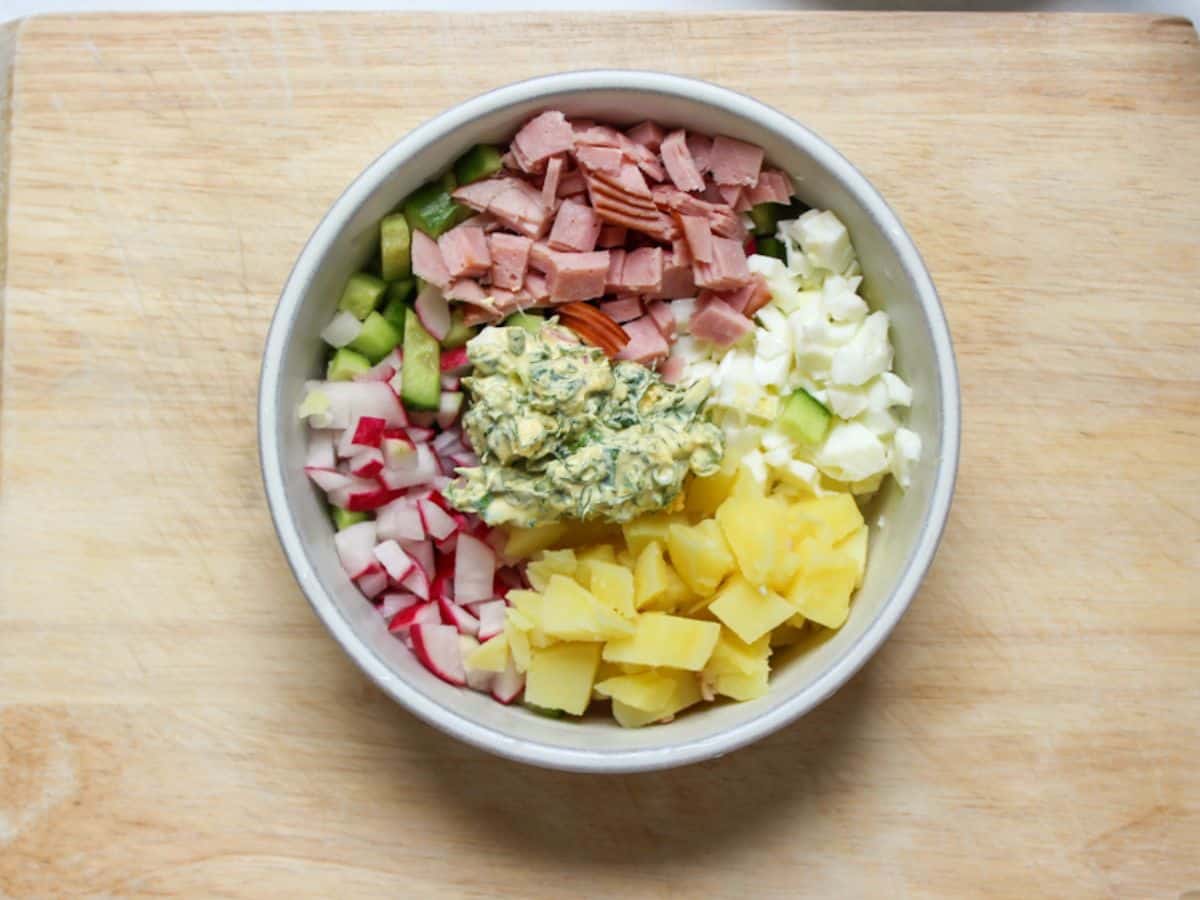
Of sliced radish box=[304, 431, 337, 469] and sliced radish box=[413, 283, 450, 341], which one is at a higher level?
sliced radish box=[413, 283, 450, 341]

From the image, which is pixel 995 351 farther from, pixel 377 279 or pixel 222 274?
pixel 222 274

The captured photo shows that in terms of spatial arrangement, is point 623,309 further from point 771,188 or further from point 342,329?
point 342,329

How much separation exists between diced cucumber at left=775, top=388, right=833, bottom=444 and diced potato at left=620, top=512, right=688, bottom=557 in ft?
0.64

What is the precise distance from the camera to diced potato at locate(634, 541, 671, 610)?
1595 mm

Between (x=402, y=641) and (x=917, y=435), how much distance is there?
72cm

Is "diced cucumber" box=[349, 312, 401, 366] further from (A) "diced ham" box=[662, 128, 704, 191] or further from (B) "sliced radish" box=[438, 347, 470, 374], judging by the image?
(A) "diced ham" box=[662, 128, 704, 191]

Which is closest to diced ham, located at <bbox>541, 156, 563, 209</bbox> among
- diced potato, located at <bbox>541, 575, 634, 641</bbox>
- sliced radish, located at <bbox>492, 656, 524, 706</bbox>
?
diced potato, located at <bbox>541, 575, 634, 641</bbox>

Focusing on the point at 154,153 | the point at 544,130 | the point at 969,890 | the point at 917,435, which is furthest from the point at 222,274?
the point at 969,890

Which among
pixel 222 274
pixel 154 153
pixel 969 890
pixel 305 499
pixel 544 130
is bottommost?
pixel 969 890

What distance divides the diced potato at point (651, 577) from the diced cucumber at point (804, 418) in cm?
23

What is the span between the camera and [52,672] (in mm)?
1776

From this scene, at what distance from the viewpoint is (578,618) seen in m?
1.56

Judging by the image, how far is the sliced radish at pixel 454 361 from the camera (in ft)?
5.57

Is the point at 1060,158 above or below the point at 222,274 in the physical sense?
above
